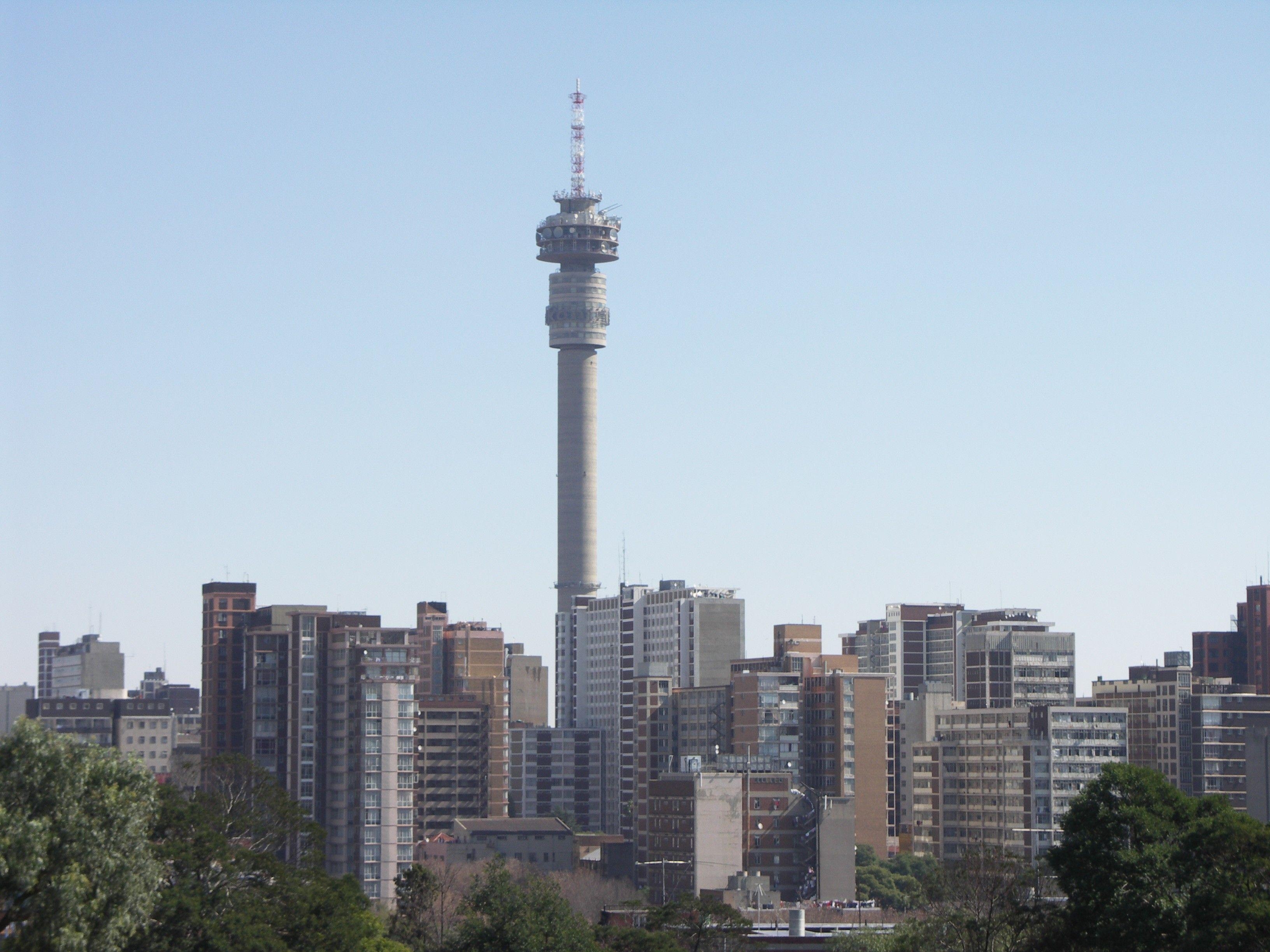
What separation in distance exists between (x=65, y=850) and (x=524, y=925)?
31.1 metres

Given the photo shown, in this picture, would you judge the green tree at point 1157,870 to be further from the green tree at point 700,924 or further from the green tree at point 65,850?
the green tree at point 700,924

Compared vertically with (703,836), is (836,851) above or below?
below

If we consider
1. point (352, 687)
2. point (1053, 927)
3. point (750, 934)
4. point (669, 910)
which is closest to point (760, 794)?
point (352, 687)

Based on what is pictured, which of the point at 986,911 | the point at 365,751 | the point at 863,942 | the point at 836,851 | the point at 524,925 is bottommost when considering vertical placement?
the point at 836,851

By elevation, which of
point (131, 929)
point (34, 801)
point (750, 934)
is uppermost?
point (34, 801)

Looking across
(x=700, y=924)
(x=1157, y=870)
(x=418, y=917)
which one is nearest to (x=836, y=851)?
(x=700, y=924)

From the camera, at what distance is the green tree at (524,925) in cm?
8481

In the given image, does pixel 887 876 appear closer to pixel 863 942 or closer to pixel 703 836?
pixel 703 836

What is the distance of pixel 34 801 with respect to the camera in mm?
57406

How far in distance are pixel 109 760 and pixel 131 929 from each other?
16.2ft

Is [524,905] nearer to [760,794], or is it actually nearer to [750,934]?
[750,934]

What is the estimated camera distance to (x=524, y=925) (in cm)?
8488

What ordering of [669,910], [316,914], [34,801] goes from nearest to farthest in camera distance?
[34,801] → [316,914] → [669,910]

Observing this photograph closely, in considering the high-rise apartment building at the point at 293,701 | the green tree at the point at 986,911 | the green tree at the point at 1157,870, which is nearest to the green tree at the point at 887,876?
the high-rise apartment building at the point at 293,701
